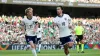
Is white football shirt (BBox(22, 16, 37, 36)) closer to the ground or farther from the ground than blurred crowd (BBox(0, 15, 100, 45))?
farther from the ground

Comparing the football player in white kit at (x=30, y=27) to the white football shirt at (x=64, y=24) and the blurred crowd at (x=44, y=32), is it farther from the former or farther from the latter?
the blurred crowd at (x=44, y=32)

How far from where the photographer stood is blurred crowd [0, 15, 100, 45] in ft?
120

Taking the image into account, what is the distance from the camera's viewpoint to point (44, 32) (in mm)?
39094

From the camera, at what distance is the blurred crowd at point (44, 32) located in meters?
36.4

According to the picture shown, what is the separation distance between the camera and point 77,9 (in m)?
48.8

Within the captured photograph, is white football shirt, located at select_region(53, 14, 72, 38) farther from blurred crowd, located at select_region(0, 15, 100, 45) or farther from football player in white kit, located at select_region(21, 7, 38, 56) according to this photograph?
blurred crowd, located at select_region(0, 15, 100, 45)

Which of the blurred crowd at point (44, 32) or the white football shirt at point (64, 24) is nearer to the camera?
the white football shirt at point (64, 24)

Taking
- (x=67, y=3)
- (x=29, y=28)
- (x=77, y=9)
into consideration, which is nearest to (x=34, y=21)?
(x=29, y=28)

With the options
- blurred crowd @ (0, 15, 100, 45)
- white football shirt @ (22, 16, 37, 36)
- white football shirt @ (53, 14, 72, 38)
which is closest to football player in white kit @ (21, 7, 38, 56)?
white football shirt @ (22, 16, 37, 36)

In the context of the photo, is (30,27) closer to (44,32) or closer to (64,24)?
(64,24)

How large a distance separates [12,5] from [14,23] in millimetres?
7040

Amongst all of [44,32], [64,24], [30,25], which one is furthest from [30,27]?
[44,32]

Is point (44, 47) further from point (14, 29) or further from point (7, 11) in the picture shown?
point (7, 11)

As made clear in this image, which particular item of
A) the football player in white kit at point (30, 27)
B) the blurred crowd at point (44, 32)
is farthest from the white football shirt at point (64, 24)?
the blurred crowd at point (44, 32)
